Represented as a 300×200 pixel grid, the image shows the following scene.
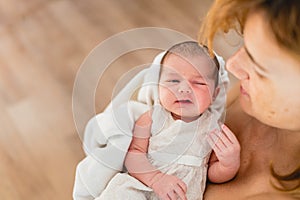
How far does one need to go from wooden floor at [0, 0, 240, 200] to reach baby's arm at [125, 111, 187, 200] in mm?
781

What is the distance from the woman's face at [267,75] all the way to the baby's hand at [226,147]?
10 cm

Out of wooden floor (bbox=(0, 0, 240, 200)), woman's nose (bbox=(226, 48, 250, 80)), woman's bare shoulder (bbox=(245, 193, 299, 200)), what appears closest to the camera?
woman's nose (bbox=(226, 48, 250, 80))

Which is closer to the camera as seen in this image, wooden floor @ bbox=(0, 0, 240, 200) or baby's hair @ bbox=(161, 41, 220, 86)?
baby's hair @ bbox=(161, 41, 220, 86)

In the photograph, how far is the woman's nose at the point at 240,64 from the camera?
0.69 metres

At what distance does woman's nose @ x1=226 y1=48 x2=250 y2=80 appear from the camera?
69cm

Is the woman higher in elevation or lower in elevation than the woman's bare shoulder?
higher

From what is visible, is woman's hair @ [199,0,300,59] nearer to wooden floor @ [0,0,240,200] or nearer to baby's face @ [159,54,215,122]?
baby's face @ [159,54,215,122]

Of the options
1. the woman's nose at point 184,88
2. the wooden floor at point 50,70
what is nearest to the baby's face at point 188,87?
the woman's nose at point 184,88

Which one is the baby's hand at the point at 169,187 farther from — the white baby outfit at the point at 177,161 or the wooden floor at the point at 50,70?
the wooden floor at the point at 50,70

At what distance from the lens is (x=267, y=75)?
664 mm

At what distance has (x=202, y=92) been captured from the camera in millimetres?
866

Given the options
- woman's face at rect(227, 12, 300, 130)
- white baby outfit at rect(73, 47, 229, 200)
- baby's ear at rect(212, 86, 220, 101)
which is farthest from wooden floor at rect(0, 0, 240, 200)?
woman's face at rect(227, 12, 300, 130)

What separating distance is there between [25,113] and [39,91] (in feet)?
0.33

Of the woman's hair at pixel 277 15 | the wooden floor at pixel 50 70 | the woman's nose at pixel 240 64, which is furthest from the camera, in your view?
the wooden floor at pixel 50 70
